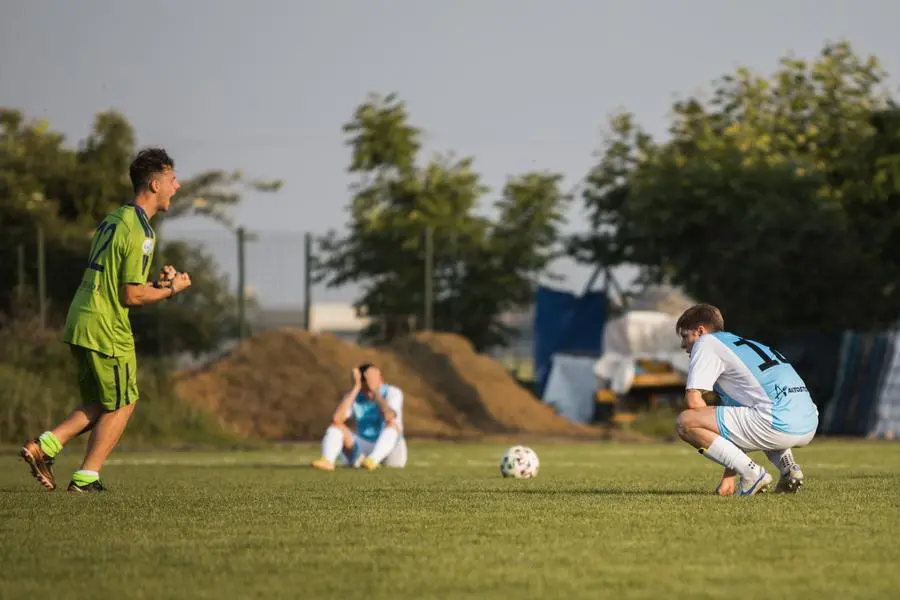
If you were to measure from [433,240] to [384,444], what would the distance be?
20.6 m

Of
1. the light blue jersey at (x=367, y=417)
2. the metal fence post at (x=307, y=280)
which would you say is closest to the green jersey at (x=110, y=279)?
the light blue jersey at (x=367, y=417)

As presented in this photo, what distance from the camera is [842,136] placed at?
42562 mm

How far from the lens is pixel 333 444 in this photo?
18172mm

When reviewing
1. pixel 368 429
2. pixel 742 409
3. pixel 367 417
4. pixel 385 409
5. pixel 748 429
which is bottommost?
pixel 368 429

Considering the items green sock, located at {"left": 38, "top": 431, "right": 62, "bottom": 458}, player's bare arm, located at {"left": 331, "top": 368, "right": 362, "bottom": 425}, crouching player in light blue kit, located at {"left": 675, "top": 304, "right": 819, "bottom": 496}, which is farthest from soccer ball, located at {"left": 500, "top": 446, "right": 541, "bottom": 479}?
green sock, located at {"left": 38, "top": 431, "right": 62, "bottom": 458}

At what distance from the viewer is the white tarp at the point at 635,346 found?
1391 inches

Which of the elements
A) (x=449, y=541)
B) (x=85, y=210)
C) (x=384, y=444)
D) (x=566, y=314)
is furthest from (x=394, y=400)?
(x=85, y=210)

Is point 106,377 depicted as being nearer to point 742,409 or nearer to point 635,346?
point 742,409

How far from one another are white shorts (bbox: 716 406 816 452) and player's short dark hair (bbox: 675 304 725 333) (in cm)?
54

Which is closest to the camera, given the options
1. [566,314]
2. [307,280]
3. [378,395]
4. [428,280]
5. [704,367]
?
[704,367]

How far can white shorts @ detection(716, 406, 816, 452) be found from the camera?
11.2 meters

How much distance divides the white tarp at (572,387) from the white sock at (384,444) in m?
17.8

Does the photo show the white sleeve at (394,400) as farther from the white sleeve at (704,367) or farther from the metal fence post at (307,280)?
the metal fence post at (307,280)

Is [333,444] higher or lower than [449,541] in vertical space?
lower
